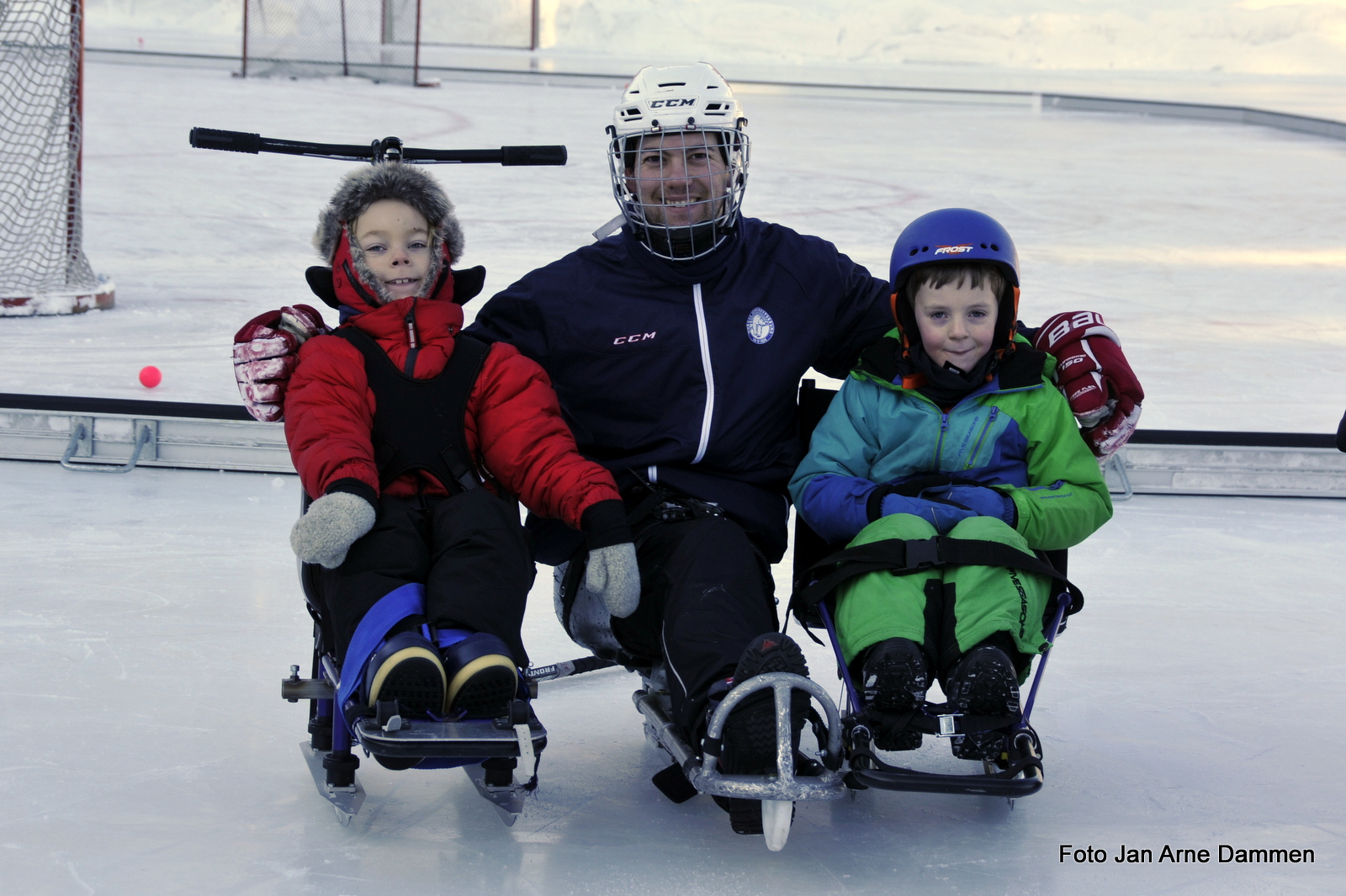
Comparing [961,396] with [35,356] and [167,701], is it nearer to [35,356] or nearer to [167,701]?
[167,701]

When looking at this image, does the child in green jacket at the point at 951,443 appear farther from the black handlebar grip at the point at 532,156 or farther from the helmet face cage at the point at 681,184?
the black handlebar grip at the point at 532,156

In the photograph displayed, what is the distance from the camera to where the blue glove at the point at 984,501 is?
180 cm

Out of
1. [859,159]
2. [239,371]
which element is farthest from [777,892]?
[859,159]

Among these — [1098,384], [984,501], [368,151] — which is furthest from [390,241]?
[1098,384]

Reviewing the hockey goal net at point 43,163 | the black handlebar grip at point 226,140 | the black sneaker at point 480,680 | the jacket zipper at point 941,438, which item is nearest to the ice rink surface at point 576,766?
the black sneaker at point 480,680

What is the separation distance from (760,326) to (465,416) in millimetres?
474

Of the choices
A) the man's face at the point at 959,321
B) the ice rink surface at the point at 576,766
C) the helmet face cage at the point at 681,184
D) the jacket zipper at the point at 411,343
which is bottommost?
the ice rink surface at the point at 576,766

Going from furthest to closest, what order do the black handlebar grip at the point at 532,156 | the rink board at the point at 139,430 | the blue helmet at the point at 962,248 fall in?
the rink board at the point at 139,430 < the black handlebar grip at the point at 532,156 < the blue helmet at the point at 962,248

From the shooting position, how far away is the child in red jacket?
161cm

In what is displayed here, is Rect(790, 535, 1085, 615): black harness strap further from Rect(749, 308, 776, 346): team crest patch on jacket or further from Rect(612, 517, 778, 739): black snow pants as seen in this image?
Rect(749, 308, 776, 346): team crest patch on jacket

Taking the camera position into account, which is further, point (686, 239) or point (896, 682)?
point (686, 239)

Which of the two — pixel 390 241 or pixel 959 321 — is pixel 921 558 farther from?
pixel 390 241

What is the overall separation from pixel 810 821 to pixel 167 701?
106 centimetres

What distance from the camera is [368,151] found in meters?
2.04
